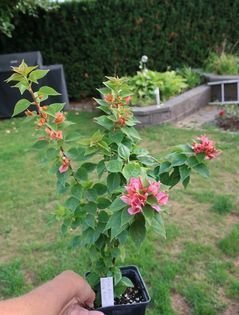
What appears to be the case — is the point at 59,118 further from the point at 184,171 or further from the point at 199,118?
the point at 199,118

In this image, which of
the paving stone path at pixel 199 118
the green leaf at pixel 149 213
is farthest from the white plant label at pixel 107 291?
the paving stone path at pixel 199 118

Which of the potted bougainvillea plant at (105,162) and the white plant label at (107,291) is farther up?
the potted bougainvillea plant at (105,162)

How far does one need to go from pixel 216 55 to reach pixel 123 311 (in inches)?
265

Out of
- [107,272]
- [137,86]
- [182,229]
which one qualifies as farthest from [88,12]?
[107,272]

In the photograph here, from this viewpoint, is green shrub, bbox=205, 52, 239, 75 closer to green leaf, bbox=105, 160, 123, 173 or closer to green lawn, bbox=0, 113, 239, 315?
green lawn, bbox=0, 113, 239, 315

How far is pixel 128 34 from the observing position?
7793 mm

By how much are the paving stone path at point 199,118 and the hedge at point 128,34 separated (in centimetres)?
162

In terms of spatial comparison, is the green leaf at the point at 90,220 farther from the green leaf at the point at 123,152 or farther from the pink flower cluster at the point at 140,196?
the pink flower cluster at the point at 140,196

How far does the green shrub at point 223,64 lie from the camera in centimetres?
731

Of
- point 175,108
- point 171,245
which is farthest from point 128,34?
point 171,245

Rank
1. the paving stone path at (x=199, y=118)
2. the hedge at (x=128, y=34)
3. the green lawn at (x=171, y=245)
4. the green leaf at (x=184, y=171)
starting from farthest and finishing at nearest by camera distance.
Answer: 1. the hedge at (x=128, y=34)
2. the paving stone path at (x=199, y=118)
3. the green lawn at (x=171, y=245)
4. the green leaf at (x=184, y=171)

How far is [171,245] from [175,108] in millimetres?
3336

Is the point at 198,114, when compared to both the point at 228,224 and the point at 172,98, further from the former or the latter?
the point at 228,224

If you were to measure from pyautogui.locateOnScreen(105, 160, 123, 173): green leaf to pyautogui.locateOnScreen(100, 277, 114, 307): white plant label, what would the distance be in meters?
0.54
